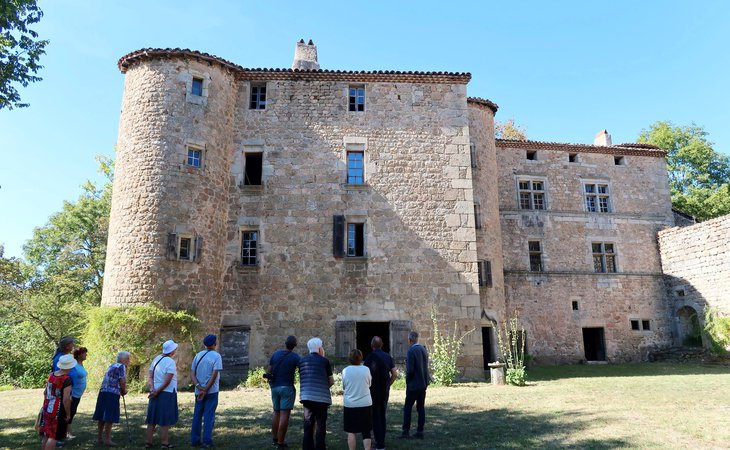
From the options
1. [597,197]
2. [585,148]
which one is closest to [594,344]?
[597,197]

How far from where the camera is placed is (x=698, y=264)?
793 inches

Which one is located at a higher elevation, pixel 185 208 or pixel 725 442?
pixel 185 208

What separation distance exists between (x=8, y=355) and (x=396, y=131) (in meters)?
19.9

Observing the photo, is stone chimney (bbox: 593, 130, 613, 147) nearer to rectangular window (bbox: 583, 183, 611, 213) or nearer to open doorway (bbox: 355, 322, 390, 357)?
rectangular window (bbox: 583, 183, 611, 213)

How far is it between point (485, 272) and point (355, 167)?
6308 mm

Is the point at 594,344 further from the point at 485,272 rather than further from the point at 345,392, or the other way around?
the point at 345,392

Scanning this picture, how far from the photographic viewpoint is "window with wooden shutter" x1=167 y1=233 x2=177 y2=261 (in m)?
13.7

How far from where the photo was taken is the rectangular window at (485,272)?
17.5 meters

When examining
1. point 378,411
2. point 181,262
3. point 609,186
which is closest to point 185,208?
point 181,262

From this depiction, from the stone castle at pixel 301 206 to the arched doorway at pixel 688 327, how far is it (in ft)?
30.6

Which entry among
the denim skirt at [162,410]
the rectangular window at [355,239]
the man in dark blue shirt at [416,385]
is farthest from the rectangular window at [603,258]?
the denim skirt at [162,410]

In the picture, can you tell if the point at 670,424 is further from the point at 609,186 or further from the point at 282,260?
the point at 609,186

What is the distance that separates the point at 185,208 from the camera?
1429cm

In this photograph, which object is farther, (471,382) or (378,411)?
(471,382)
